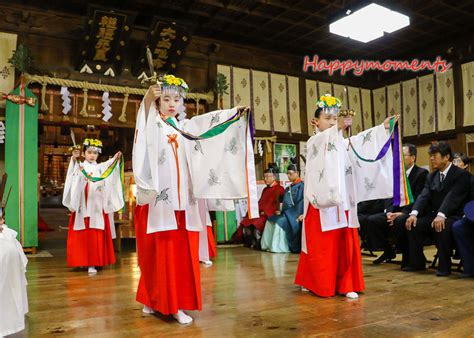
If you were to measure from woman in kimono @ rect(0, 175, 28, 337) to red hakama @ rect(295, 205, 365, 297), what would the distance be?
6.74 ft

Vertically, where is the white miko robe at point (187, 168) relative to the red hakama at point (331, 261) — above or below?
above

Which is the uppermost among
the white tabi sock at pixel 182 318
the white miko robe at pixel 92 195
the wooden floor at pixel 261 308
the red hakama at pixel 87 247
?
the white miko robe at pixel 92 195

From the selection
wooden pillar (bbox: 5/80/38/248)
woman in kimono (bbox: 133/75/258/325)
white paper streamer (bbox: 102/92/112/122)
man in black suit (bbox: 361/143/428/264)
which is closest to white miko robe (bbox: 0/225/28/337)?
woman in kimono (bbox: 133/75/258/325)

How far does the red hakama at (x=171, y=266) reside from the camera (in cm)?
258

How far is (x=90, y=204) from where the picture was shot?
15.9 feet

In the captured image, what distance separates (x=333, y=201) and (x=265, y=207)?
386cm

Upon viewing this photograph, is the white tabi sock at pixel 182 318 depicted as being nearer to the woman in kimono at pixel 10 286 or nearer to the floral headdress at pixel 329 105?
the woman in kimono at pixel 10 286

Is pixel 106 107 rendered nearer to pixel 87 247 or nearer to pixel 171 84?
pixel 87 247

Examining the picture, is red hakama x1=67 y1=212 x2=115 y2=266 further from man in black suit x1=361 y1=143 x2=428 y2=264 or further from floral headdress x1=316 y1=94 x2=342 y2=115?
man in black suit x1=361 y1=143 x2=428 y2=264

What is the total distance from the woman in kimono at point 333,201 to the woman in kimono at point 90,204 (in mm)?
2468

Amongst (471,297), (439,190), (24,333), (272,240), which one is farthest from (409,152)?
(24,333)

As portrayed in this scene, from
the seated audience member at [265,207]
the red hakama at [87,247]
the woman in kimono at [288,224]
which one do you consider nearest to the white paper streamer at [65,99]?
the red hakama at [87,247]

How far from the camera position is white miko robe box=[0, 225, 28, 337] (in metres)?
2.10

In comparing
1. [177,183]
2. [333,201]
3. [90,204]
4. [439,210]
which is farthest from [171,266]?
[439,210]
